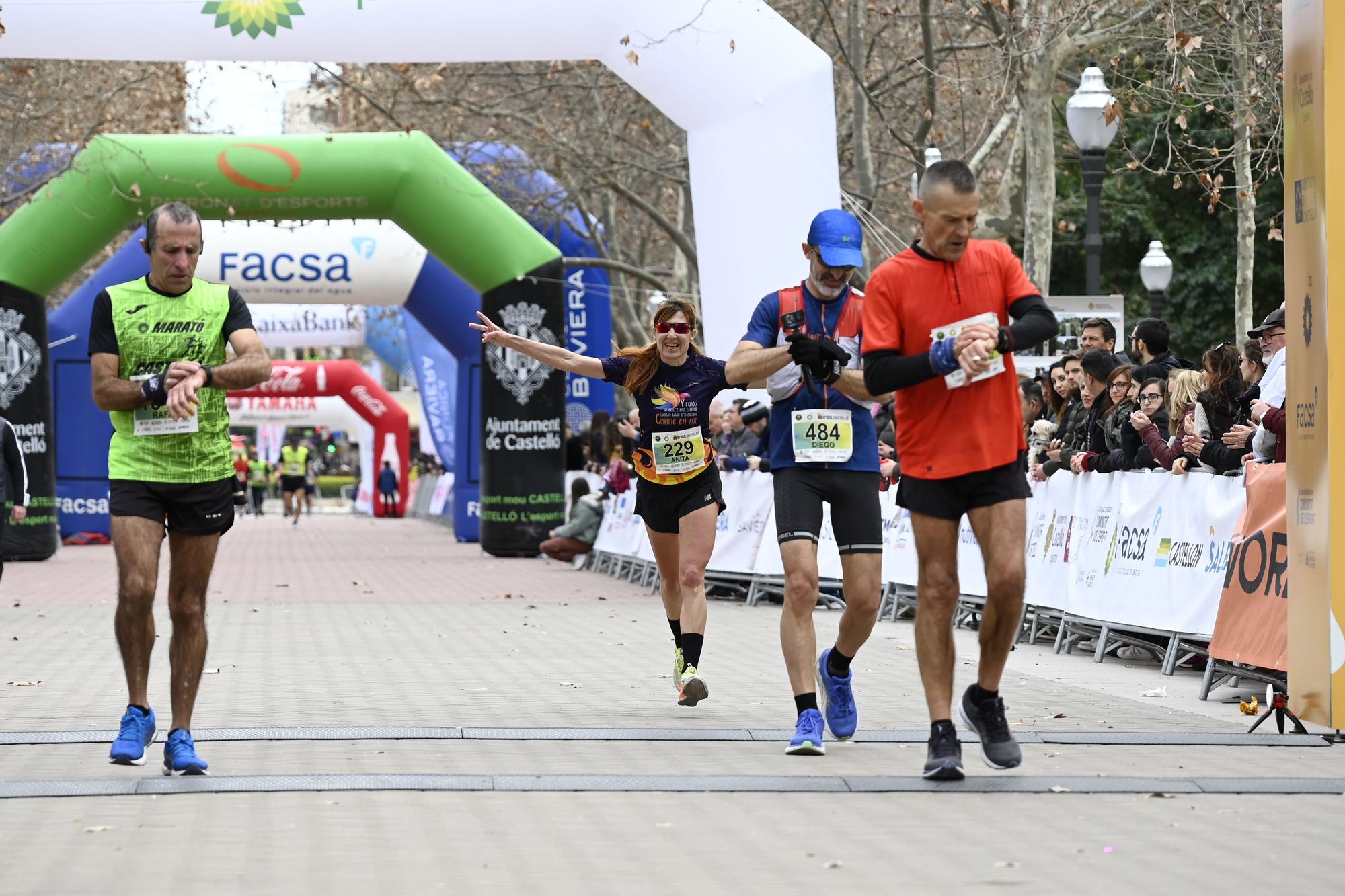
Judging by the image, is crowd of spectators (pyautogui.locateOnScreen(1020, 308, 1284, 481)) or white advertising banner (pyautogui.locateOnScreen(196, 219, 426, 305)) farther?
white advertising banner (pyautogui.locateOnScreen(196, 219, 426, 305))

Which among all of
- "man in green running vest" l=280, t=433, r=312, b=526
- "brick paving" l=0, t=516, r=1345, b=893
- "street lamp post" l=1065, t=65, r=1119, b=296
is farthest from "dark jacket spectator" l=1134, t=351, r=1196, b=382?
"man in green running vest" l=280, t=433, r=312, b=526

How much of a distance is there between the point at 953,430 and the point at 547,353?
2794mm

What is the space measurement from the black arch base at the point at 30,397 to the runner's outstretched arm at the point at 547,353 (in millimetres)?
15183

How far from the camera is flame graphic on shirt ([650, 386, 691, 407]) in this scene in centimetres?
900

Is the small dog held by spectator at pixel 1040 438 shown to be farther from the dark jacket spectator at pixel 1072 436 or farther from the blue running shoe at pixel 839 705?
the blue running shoe at pixel 839 705

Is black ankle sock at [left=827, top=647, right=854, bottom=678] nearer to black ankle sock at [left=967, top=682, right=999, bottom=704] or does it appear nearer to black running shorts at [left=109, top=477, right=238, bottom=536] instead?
black ankle sock at [left=967, top=682, right=999, bottom=704]

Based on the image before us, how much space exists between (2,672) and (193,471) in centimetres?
446

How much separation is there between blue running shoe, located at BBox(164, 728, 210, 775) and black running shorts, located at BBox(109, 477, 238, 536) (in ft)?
2.21

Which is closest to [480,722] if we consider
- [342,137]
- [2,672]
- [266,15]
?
[2,672]

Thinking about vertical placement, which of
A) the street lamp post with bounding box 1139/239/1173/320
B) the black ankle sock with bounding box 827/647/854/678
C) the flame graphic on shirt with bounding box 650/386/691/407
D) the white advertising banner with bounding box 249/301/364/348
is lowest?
the black ankle sock with bounding box 827/647/854/678

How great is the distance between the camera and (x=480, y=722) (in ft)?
26.3

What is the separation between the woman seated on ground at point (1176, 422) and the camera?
10.6m

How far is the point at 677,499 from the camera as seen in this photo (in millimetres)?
8953

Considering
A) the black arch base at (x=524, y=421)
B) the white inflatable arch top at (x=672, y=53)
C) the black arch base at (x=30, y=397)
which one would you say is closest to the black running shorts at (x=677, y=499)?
the white inflatable arch top at (x=672, y=53)
